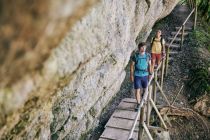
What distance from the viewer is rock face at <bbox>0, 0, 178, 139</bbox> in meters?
3.00

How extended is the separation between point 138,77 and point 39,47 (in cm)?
625

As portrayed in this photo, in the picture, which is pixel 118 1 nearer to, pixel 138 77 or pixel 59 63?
pixel 138 77

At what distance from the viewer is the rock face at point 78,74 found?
9.85 feet

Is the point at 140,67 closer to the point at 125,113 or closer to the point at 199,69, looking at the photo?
the point at 125,113

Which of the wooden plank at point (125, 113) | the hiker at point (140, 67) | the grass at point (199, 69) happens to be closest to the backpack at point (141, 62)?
the hiker at point (140, 67)

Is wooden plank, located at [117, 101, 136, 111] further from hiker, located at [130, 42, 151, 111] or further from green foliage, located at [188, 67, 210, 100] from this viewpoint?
green foliage, located at [188, 67, 210, 100]

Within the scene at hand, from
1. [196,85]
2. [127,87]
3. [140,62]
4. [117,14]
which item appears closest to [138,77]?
[140,62]

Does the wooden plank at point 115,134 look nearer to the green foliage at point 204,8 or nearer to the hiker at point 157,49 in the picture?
the hiker at point 157,49

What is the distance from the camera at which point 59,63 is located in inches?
139

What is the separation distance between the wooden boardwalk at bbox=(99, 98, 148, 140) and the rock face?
0.49m

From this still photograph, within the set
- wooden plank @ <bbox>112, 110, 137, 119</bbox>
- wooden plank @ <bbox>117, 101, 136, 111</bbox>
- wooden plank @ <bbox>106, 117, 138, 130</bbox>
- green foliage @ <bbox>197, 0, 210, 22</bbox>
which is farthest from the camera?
green foliage @ <bbox>197, 0, 210, 22</bbox>

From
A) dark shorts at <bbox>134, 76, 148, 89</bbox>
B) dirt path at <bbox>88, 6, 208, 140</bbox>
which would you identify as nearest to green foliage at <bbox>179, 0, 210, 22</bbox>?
dirt path at <bbox>88, 6, 208, 140</bbox>

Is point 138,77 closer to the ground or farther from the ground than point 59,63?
closer to the ground

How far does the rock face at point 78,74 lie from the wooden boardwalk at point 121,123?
0.49 meters
